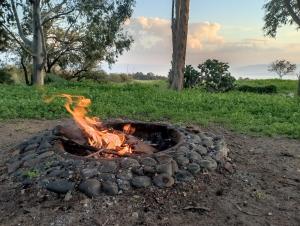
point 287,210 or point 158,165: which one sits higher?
→ point 158,165

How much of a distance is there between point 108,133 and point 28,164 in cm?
131

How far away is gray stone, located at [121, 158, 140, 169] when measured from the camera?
19.3 ft

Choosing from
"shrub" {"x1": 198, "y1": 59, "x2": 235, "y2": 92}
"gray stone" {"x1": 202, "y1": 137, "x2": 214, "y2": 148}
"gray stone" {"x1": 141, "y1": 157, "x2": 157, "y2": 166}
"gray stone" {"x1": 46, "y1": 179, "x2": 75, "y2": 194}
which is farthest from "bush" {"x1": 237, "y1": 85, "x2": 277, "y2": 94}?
"gray stone" {"x1": 46, "y1": 179, "x2": 75, "y2": 194}

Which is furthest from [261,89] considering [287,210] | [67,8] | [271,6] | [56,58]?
[287,210]

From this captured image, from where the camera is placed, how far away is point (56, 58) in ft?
111

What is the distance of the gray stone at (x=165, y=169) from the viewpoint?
5.91 metres

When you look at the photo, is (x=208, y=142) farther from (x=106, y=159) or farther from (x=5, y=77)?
(x=5, y=77)

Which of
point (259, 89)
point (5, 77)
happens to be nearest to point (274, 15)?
point (259, 89)

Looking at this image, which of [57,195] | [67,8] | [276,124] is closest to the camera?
[57,195]

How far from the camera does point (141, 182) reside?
5723 mm

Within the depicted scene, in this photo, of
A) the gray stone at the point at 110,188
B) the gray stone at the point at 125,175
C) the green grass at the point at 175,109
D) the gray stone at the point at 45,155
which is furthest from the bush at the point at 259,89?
the gray stone at the point at 110,188

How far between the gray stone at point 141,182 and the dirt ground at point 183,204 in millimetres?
85

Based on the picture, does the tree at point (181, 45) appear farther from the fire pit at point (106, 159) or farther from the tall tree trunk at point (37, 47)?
the fire pit at point (106, 159)

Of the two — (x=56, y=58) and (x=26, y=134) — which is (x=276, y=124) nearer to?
(x=26, y=134)
